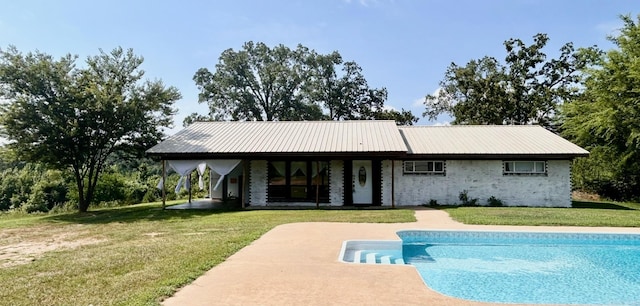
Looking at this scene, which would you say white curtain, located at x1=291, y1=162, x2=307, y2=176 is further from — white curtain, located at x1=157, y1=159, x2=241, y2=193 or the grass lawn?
the grass lawn

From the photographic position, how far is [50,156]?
17.7m

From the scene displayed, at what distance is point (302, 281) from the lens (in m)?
5.78

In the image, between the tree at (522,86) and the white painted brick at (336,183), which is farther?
the tree at (522,86)

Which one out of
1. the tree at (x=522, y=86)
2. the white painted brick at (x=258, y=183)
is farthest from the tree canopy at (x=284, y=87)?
the white painted brick at (x=258, y=183)

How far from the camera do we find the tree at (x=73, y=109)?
17.4 metres

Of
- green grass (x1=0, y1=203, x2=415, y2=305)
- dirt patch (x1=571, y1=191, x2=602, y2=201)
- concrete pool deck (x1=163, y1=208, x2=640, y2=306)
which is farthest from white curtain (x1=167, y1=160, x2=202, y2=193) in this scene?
dirt patch (x1=571, y1=191, x2=602, y2=201)

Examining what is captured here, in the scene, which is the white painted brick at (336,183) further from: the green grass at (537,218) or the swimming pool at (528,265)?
the swimming pool at (528,265)

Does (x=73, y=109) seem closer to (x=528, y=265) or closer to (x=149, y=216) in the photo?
(x=149, y=216)

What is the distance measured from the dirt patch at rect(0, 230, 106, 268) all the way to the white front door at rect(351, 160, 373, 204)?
10.1m

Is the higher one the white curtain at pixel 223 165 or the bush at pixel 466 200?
the white curtain at pixel 223 165

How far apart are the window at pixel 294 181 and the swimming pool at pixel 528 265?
7792mm

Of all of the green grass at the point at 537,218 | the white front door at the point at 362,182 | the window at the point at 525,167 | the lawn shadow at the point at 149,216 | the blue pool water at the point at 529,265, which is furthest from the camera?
the white front door at the point at 362,182

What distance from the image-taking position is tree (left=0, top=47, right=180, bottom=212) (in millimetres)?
17391

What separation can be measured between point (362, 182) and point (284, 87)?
23.3 meters
